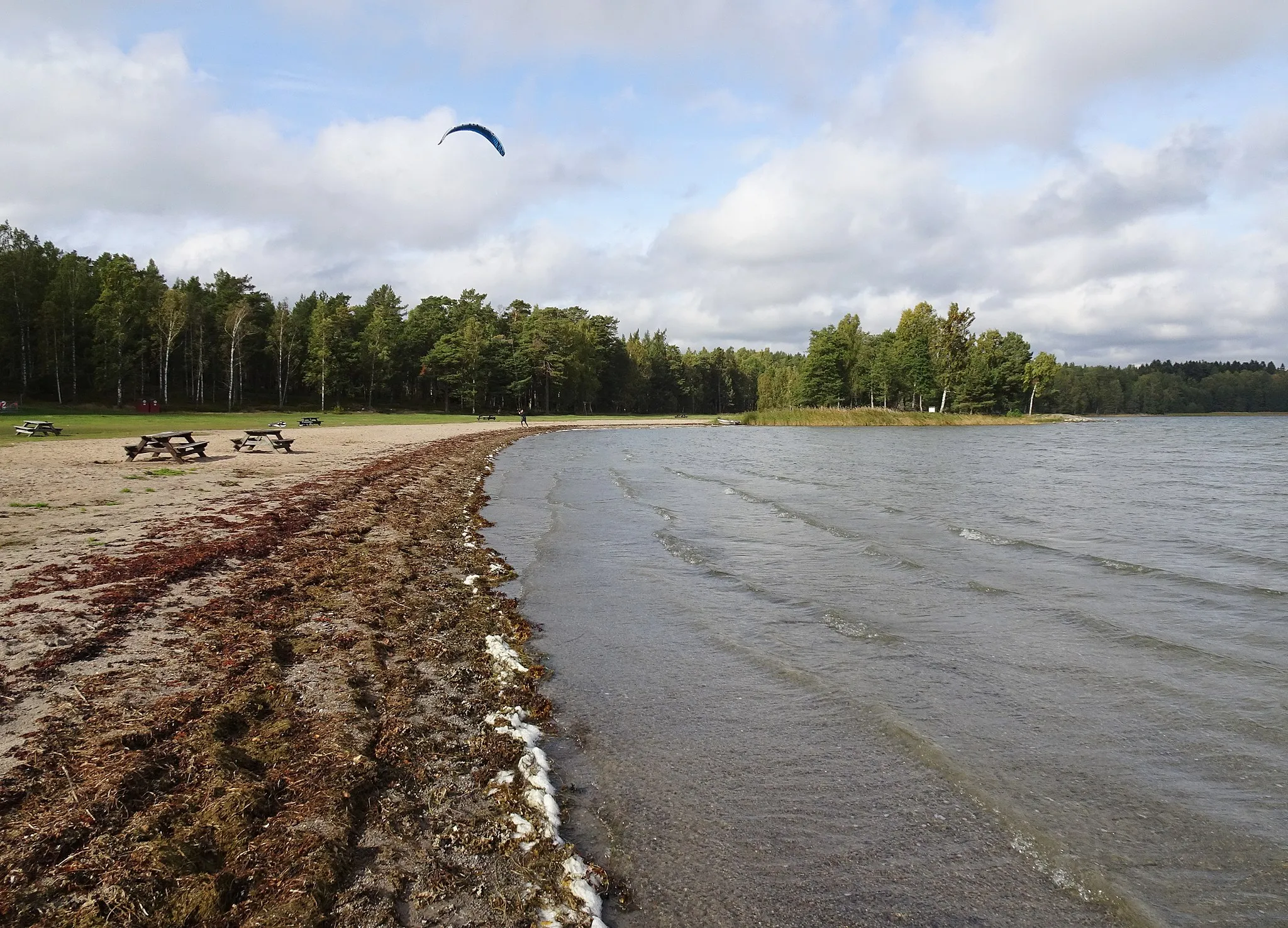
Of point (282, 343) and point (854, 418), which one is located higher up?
point (282, 343)

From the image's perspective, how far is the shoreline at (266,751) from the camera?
3.59m

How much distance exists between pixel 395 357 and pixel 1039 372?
92043 millimetres

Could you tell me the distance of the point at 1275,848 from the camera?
4621 mm

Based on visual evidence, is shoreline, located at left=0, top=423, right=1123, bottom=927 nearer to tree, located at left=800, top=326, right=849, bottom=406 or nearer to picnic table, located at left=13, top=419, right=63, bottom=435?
picnic table, located at left=13, top=419, right=63, bottom=435

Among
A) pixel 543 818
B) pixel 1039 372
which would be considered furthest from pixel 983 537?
Answer: pixel 1039 372

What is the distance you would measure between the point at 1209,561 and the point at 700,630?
1063cm

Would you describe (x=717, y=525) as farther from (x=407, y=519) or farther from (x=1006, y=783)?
(x=1006, y=783)

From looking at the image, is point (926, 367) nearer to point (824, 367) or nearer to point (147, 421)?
point (824, 367)

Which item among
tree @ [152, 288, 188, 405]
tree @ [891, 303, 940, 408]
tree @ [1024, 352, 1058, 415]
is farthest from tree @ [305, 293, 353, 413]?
tree @ [1024, 352, 1058, 415]

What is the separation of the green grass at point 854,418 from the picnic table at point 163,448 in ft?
222

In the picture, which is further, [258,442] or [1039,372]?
[1039,372]

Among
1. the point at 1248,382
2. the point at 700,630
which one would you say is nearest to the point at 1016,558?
the point at 700,630

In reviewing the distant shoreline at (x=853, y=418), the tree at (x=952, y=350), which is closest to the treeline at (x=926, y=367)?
the tree at (x=952, y=350)

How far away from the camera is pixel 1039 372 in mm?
108938
